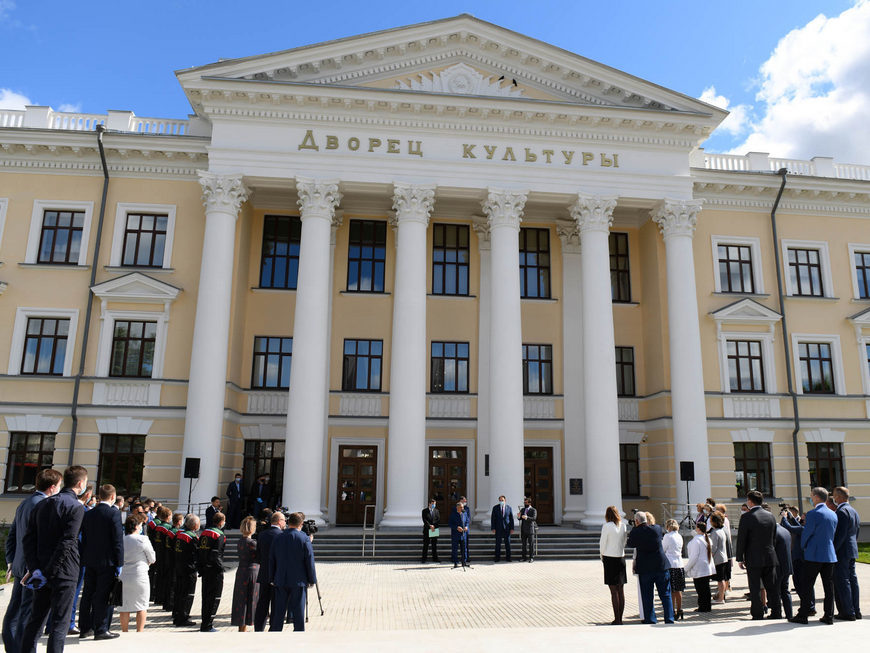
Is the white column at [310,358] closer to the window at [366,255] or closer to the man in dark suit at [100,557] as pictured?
the window at [366,255]

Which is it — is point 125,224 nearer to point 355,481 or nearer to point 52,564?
point 355,481

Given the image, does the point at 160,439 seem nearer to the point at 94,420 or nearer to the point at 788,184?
the point at 94,420

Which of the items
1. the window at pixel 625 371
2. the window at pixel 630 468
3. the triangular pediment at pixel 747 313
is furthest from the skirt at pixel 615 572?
the triangular pediment at pixel 747 313

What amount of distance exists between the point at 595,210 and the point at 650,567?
15430 millimetres

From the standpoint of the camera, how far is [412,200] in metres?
22.0

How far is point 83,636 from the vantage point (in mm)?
8477

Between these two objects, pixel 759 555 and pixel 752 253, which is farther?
pixel 752 253

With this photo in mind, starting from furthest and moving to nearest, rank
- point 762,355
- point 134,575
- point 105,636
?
point 762,355 → point 134,575 → point 105,636

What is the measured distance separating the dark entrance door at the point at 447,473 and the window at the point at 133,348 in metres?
10.2

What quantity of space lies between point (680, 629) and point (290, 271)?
63.4ft

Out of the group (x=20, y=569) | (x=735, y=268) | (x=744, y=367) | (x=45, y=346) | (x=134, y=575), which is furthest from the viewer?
(x=735, y=268)

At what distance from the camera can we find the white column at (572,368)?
24000 mm

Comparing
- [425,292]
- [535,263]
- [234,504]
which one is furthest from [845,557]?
[535,263]

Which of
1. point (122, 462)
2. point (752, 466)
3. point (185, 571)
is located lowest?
point (185, 571)
